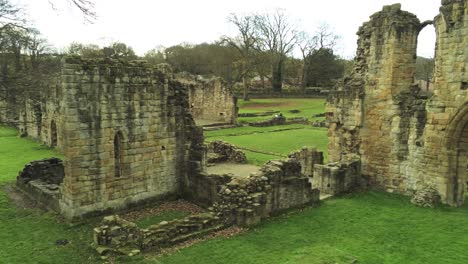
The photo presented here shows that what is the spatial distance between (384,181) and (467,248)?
486cm

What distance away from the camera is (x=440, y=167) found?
12344 mm

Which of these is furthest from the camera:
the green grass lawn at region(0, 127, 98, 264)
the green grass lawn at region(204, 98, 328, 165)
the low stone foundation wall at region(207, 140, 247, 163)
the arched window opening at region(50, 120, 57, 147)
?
the arched window opening at region(50, 120, 57, 147)

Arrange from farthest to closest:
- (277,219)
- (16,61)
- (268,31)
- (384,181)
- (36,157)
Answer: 1. (268,31)
2. (36,157)
3. (16,61)
4. (384,181)
5. (277,219)

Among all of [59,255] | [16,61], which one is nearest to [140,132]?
[59,255]

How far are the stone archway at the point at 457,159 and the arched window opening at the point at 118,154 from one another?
9.69 metres

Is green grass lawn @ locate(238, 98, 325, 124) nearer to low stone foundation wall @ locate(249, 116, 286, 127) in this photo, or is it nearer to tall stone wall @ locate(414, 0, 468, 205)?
low stone foundation wall @ locate(249, 116, 286, 127)

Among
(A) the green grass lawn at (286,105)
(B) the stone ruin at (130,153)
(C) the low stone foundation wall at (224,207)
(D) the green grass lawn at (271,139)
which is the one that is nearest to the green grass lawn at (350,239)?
(C) the low stone foundation wall at (224,207)

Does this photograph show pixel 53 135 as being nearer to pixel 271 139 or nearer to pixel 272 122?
pixel 271 139

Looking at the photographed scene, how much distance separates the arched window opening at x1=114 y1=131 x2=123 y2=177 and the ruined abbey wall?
7.94 meters

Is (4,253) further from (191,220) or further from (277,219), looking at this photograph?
(277,219)

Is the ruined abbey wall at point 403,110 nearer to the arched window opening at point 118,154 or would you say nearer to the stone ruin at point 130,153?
the stone ruin at point 130,153

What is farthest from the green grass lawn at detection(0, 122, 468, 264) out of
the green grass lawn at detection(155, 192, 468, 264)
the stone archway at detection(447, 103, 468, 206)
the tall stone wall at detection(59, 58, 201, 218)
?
the tall stone wall at detection(59, 58, 201, 218)

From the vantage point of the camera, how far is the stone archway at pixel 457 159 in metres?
11.9

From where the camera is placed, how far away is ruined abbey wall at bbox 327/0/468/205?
12000 mm
